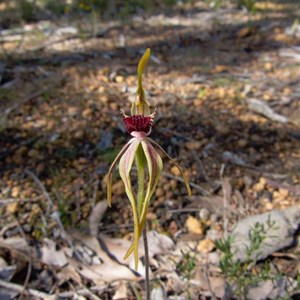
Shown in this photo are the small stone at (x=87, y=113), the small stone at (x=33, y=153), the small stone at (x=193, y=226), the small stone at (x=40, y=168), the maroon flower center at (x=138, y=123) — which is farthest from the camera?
the small stone at (x=87, y=113)

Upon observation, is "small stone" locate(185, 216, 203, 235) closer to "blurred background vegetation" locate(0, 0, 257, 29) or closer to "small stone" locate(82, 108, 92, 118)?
"small stone" locate(82, 108, 92, 118)

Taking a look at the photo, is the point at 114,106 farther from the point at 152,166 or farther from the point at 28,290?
the point at 152,166

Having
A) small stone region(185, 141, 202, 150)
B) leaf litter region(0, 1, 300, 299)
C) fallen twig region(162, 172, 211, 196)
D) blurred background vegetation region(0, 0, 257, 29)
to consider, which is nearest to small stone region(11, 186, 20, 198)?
leaf litter region(0, 1, 300, 299)

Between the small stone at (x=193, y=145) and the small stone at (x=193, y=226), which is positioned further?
the small stone at (x=193, y=145)

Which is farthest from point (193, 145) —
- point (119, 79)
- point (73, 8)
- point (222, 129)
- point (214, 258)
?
point (73, 8)

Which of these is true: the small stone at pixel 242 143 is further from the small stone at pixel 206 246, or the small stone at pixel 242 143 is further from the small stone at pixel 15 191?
the small stone at pixel 15 191

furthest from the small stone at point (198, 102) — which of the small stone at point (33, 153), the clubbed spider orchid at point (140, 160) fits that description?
the clubbed spider orchid at point (140, 160)

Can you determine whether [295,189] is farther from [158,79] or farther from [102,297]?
[158,79]
